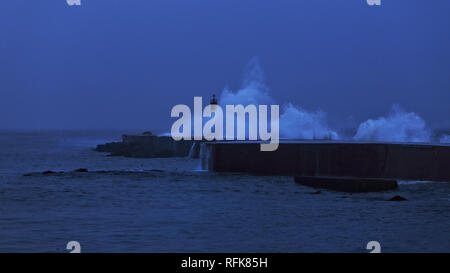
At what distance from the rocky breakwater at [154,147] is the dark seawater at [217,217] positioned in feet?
76.8

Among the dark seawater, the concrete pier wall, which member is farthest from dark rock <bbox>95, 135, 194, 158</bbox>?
the dark seawater

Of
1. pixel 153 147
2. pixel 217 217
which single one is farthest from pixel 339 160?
pixel 153 147

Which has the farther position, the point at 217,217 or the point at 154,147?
the point at 154,147

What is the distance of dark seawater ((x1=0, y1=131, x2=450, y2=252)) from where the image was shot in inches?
496

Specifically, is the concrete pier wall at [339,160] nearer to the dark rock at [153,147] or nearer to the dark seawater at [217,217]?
the dark seawater at [217,217]

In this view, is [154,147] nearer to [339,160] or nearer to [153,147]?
[153,147]

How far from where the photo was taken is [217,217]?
16.7 meters

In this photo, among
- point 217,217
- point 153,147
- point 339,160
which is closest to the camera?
point 217,217

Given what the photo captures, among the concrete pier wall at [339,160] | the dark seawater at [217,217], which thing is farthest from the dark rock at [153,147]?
the dark seawater at [217,217]

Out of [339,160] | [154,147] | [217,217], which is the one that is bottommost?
[217,217]

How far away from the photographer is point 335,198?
814 inches

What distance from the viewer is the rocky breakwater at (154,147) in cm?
5031

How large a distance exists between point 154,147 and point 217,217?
118ft
